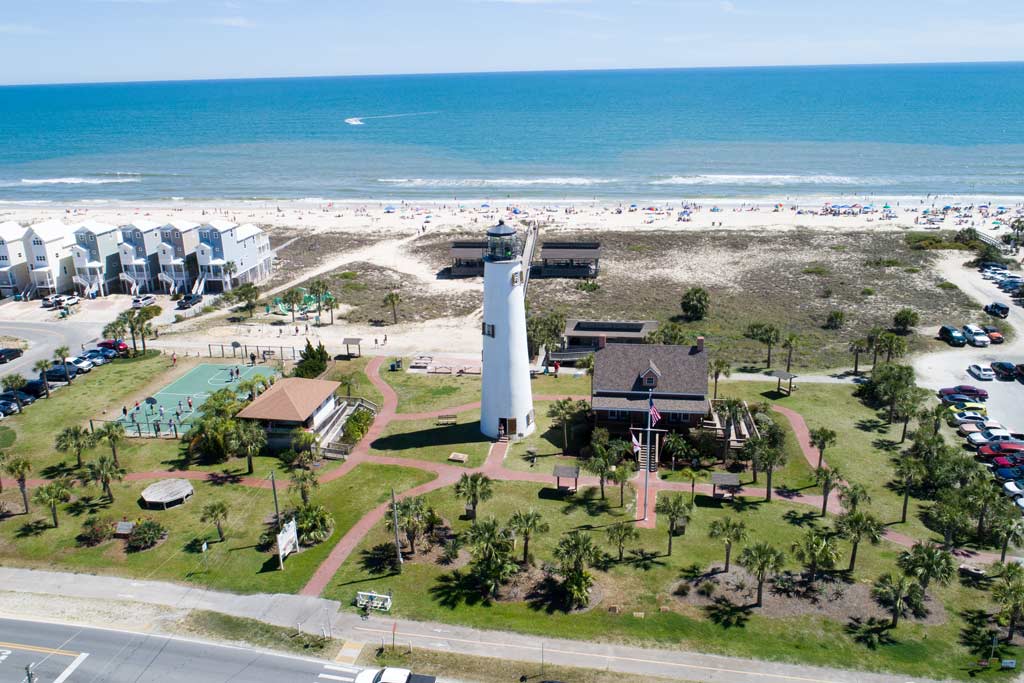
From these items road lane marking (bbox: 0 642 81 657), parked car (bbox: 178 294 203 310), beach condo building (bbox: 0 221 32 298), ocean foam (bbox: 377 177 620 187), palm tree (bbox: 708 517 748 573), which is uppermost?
ocean foam (bbox: 377 177 620 187)

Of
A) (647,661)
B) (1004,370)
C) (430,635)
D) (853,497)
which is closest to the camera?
(647,661)

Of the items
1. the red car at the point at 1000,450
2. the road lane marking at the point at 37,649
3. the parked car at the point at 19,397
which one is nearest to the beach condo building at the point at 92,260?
the parked car at the point at 19,397

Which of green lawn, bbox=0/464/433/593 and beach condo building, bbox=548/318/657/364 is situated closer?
green lawn, bbox=0/464/433/593

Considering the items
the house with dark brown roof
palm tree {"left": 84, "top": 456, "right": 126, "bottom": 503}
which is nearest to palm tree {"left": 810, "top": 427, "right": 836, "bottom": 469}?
the house with dark brown roof

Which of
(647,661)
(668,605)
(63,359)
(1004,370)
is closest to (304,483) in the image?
(668,605)

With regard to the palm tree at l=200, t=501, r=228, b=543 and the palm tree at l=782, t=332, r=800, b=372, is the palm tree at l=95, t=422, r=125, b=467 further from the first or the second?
the palm tree at l=782, t=332, r=800, b=372

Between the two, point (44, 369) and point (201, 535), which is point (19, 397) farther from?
point (201, 535)

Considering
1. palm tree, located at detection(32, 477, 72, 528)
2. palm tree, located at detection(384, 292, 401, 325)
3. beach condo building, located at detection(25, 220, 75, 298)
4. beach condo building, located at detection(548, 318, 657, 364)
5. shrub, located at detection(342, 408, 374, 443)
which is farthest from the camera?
beach condo building, located at detection(25, 220, 75, 298)
